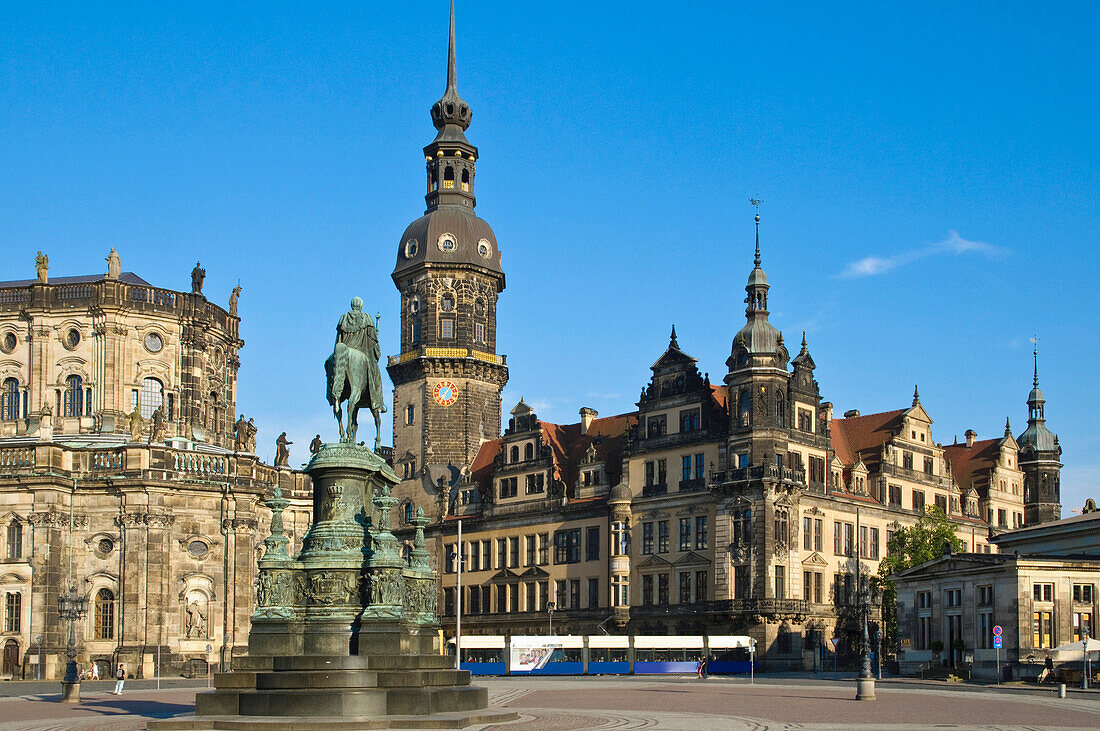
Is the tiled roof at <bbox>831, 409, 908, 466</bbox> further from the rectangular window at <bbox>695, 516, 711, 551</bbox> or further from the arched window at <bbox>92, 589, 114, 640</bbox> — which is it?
the arched window at <bbox>92, 589, 114, 640</bbox>

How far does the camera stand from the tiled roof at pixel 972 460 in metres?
93.3

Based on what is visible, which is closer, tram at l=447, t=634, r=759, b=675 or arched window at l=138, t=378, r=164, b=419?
tram at l=447, t=634, r=759, b=675

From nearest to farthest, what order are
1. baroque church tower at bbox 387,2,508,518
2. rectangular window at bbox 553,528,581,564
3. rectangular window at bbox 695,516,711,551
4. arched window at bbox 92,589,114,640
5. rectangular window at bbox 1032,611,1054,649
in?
rectangular window at bbox 1032,611,1054,649 → arched window at bbox 92,589,114,640 → rectangular window at bbox 695,516,711,551 → rectangular window at bbox 553,528,581,564 → baroque church tower at bbox 387,2,508,518

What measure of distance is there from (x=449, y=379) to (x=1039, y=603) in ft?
158

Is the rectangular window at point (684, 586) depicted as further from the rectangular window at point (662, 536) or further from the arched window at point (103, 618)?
the arched window at point (103, 618)

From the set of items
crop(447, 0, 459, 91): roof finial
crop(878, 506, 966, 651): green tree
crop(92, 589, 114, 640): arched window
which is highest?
crop(447, 0, 459, 91): roof finial

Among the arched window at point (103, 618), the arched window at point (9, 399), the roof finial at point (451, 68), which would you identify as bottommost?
→ the arched window at point (103, 618)

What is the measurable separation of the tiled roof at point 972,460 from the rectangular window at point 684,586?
2440cm

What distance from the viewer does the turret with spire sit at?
95.0 m

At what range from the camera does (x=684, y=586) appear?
7975cm

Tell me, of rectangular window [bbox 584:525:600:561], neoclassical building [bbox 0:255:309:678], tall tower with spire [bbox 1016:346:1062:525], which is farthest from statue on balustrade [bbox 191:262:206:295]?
tall tower with spire [bbox 1016:346:1062:525]

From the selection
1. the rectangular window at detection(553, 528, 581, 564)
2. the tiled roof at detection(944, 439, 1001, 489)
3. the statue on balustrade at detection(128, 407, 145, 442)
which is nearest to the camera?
the statue on balustrade at detection(128, 407, 145, 442)

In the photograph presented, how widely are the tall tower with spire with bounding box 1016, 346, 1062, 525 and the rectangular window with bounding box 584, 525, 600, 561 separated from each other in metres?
32.1

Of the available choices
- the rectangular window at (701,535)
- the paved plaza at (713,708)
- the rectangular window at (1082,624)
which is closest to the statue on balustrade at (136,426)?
the paved plaza at (713,708)
